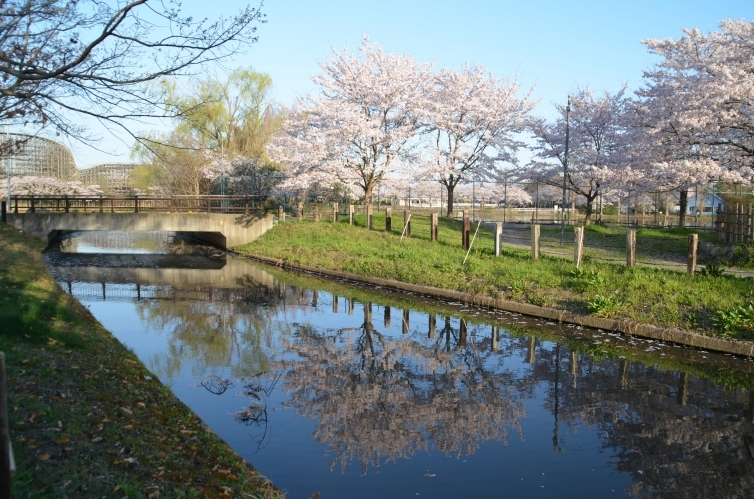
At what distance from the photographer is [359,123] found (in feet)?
101

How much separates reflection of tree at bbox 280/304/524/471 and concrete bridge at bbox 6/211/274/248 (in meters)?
20.0

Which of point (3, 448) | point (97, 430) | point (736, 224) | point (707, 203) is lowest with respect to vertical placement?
point (97, 430)

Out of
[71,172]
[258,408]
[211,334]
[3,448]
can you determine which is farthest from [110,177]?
[3,448]

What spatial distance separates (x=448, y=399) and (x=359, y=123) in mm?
23717

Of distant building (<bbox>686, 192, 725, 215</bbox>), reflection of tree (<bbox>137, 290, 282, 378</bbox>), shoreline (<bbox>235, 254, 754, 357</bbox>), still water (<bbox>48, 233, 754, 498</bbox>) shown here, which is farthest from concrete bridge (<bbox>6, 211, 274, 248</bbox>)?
distant building (<bbox>686, 192, 725, 215</bbox>)

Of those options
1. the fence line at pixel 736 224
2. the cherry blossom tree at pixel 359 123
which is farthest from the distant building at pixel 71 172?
the fence line at pixel 736 224

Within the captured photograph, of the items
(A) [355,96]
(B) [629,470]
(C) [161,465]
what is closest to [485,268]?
(B) [629,470]

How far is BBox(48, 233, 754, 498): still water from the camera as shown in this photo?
6.34 meters

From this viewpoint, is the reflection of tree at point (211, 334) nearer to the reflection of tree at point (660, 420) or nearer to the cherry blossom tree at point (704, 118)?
the reflection of tree at point (660, 420)

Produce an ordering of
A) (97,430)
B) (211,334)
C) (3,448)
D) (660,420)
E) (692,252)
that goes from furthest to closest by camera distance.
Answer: (692,252) < (211,334) < (660,420) < (97,430) < (3,448)

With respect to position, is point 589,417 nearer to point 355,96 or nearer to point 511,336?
point 511,336

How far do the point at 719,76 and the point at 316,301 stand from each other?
48.7ft

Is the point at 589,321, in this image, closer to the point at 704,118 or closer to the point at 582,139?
the point at 704,118

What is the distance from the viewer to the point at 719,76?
20.3 meters
